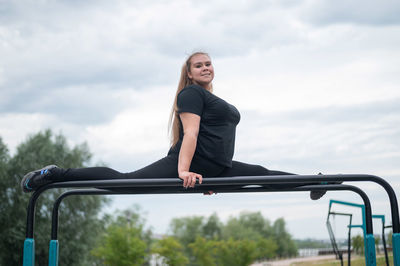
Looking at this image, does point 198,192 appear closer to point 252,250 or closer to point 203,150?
point 203,150

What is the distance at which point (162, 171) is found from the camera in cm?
283

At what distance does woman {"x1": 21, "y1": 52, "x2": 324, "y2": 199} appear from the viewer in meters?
2.73

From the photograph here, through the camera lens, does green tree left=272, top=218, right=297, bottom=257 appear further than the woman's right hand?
Yes

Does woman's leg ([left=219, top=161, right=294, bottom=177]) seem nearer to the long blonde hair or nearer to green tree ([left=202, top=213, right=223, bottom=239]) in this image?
the long blonde hair

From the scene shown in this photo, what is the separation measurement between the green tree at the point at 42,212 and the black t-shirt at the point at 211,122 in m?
20.4

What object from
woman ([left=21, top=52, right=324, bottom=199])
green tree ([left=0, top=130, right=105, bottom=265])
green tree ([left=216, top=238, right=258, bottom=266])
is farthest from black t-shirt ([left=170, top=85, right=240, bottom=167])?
green tree ([left=216, top=238, right=258, bottom=266])

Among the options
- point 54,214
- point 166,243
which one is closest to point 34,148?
point 166,243

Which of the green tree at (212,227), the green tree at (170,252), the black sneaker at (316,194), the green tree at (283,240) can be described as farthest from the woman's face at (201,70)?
the green tree at (283,240)

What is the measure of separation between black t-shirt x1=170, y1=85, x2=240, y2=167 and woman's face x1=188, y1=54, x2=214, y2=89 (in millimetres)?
189

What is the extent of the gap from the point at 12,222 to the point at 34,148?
166 inches

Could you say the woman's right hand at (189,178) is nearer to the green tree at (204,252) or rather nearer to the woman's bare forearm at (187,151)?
the woman's bare forearm at (187,151)

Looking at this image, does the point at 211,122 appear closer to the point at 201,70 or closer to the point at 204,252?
the point at 201,70

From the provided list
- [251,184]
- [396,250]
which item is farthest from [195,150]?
[396,250]

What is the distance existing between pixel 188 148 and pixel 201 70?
67 cm
